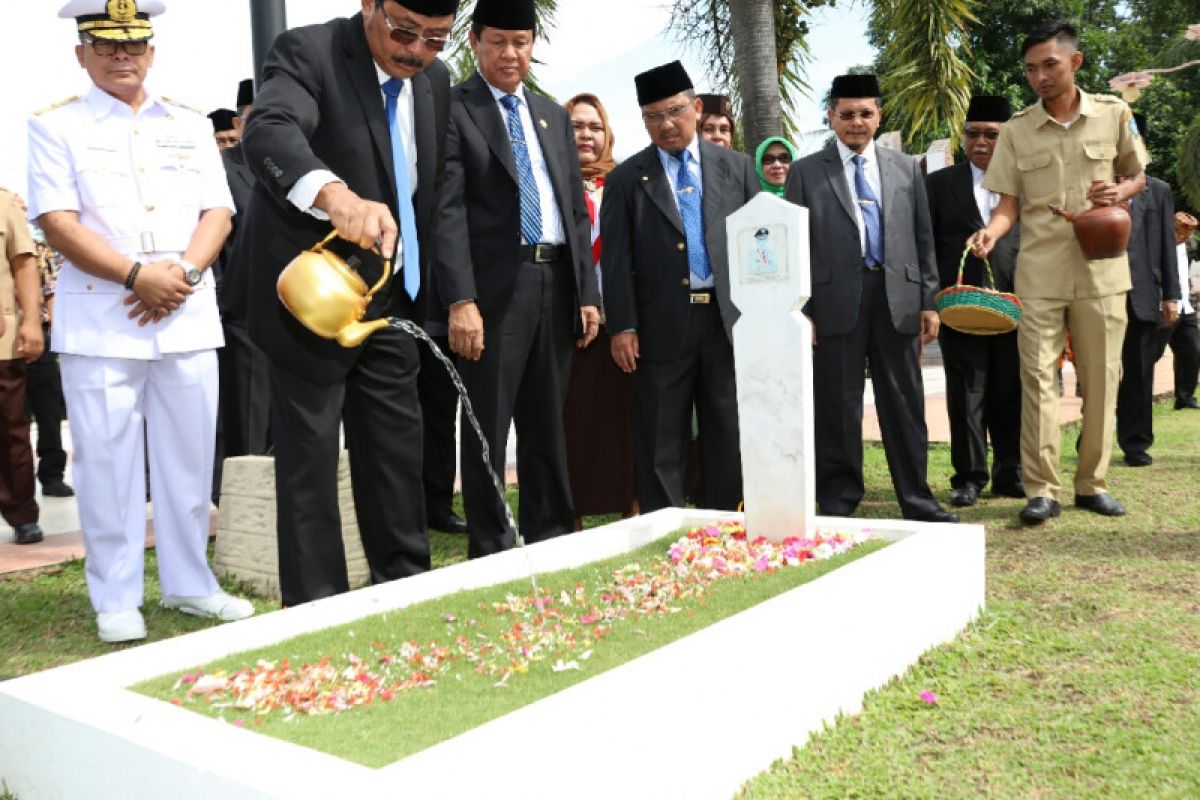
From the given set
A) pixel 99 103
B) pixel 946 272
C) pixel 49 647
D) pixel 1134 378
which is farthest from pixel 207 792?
pixel 1134 378

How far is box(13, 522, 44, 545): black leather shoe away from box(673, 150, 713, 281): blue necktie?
370cm

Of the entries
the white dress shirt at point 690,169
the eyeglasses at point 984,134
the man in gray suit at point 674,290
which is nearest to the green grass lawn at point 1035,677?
the man in gray suit at point 674,290

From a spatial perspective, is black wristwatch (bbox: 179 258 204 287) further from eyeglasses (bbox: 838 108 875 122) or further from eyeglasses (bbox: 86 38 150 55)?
eyeglasses (bbox: 838 108 875 122)

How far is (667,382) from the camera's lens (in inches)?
201

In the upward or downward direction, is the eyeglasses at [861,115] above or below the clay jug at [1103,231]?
above

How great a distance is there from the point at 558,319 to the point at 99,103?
6.24 ft

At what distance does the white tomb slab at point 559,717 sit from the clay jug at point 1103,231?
8.40ft

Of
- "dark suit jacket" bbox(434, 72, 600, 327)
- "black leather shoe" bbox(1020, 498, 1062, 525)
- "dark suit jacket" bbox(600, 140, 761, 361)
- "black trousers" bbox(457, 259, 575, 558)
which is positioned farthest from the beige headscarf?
"black leather shoe" bbox(1020, 498, 1062, 525)

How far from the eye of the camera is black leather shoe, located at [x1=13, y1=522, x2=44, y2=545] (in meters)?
5.89

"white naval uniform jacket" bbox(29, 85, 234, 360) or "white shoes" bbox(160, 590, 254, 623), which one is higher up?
"white naval uniform jacket" bbox(29, 85, 234, 360)

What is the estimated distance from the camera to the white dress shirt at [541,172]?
466 centimetres

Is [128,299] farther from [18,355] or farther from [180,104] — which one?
[18,355]

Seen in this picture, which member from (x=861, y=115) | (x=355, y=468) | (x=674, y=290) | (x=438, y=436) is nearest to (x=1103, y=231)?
(x=861, y=115)

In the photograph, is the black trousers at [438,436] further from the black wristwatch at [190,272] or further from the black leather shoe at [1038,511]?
the black leather shoe at [1038,511]
